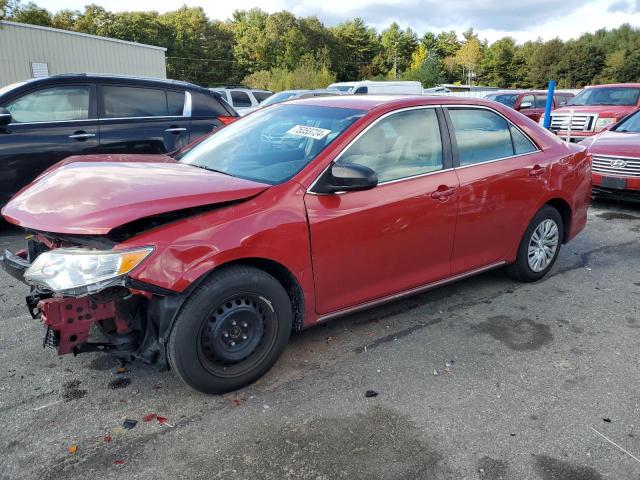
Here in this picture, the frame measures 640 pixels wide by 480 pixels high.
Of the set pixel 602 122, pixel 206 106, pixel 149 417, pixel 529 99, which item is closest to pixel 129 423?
A: pixel 149 417

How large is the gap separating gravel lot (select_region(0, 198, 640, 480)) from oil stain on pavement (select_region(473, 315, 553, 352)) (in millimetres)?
15

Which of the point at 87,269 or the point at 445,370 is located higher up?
the point at 87,269

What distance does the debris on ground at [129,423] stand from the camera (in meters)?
2.72

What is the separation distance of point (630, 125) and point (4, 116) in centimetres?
886

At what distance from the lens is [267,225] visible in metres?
2.97

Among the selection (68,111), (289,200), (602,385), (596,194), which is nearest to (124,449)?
(289,200)

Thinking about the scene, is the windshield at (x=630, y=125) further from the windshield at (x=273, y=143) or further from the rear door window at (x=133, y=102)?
the rear door window at (x=133, y=102)

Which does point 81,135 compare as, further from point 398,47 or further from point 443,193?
point 398,47

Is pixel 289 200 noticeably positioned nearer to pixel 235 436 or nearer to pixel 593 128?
pixel 235 436

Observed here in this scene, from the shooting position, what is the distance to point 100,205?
2.71 meters

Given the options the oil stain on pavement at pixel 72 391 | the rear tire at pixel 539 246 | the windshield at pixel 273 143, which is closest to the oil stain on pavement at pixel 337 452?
the oil stain on pavement at pixel 72 391

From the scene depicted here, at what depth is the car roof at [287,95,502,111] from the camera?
3.70 m

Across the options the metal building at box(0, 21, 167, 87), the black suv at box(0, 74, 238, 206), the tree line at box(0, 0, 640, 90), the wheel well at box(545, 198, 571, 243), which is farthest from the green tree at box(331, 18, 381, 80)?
the wheel well at box(545, 198, 571, 243)

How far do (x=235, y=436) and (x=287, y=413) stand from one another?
32cm
